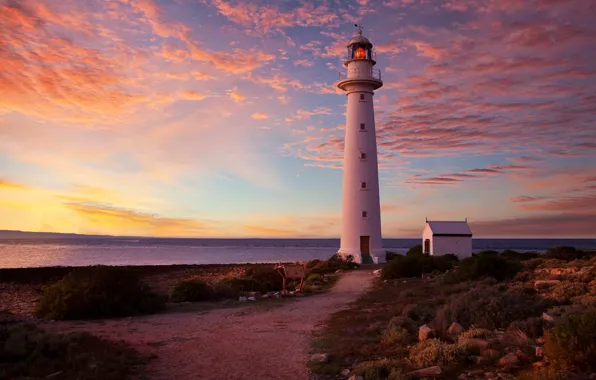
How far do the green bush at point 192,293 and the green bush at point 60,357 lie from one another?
24.3 ft

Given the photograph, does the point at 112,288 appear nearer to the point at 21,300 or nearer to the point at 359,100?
the point at 21,300

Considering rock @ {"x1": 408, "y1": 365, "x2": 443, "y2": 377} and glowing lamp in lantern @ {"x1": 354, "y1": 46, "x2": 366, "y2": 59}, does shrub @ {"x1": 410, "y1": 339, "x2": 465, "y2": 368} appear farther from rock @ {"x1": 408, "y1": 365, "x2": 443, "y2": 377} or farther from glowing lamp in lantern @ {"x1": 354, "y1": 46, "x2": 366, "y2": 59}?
glowing lamp in lantern @ {"x1": 354, "y1": 46, "x2": 366, "y2": 59}

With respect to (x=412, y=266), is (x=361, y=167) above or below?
above

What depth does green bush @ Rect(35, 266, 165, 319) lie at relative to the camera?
12.6 meters

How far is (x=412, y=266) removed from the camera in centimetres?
2377

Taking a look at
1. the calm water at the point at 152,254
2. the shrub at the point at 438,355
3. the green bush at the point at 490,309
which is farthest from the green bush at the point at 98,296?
the calm water at the point at 152,254

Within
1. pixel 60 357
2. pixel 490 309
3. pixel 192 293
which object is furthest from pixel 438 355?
pixel 192 293

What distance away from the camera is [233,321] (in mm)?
12203

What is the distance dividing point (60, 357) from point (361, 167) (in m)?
24.8

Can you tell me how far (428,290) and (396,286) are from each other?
2.54 meters

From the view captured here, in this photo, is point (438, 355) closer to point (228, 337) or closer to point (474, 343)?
point (474, 343)

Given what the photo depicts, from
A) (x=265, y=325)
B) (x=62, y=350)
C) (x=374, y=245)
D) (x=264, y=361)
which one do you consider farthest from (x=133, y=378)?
(x=374, y=245)

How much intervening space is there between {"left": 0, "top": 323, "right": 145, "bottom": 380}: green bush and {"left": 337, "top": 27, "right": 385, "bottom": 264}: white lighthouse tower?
22735 millimetres

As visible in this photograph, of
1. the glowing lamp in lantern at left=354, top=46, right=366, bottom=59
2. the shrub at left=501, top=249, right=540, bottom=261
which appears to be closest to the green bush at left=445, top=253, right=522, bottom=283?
the shrub at left=501, top=249, right=540, bottom=261
